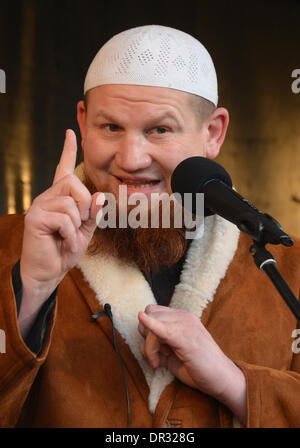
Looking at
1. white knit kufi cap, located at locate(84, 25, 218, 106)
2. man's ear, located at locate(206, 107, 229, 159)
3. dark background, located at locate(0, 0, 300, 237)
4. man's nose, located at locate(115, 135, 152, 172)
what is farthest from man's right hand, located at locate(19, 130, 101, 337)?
dark background, located at locate(0, 0, 300, 237)

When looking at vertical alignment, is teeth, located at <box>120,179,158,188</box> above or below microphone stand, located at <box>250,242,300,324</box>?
below

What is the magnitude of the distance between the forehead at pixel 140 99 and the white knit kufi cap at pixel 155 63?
0.02 m

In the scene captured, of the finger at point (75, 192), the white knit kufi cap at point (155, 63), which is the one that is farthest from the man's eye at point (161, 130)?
the finger at point (75, 192)

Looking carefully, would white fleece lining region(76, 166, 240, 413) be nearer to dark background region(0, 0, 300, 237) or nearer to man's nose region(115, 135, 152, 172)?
man's nose region(115, 135, 152, 172)

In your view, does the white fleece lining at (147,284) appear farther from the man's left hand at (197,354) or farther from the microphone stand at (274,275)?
the microphone stand at (274,275)

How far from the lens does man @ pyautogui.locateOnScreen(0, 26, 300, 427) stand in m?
1.35

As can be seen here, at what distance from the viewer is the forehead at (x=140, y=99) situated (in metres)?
1.71

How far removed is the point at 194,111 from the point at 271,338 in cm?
69

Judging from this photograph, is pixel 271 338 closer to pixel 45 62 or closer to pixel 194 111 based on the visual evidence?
pixel 194 111

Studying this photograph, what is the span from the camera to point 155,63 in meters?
1.77
